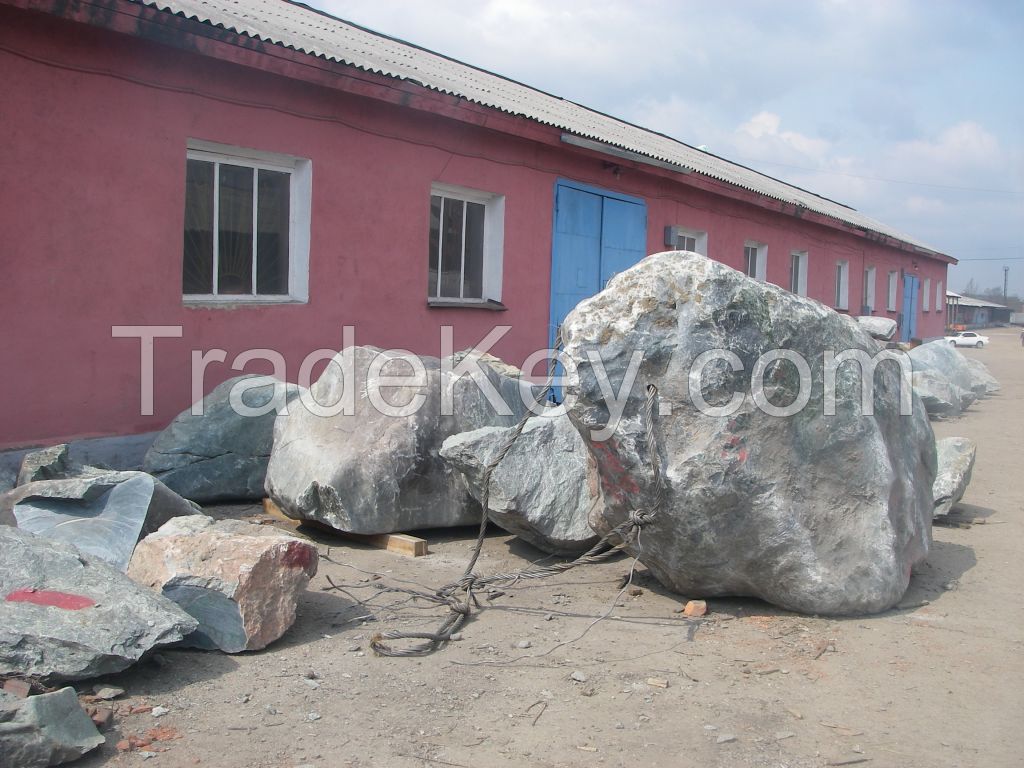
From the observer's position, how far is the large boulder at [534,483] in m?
4.53

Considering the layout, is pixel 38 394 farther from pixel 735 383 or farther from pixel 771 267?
pixel 771 267

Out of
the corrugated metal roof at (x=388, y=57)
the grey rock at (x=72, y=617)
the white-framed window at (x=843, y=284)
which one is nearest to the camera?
the grey rock at (x=72, y=617)

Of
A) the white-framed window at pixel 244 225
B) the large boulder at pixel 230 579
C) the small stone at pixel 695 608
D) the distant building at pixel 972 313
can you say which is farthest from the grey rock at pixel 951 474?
the distant building at pixel 972 313

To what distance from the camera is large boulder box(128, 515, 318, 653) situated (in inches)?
129

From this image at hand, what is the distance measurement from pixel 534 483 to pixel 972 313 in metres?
63.0

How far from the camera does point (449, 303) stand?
27.3ft

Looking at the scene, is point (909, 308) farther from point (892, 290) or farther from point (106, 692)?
point (106, 692)

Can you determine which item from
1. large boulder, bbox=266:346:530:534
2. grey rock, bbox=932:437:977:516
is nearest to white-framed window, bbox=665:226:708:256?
grey rock, bbox=932:437:977:516

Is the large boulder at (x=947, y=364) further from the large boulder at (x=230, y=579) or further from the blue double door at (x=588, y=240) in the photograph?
the large boulder at (x=230, y=579)

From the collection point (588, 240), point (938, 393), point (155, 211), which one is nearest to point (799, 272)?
point (938, 393)

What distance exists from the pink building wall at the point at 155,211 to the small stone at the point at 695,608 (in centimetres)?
390

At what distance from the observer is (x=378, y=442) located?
4.89 meters

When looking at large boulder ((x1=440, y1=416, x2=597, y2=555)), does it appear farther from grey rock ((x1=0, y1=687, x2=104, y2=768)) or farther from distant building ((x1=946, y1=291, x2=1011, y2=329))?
distant building ((x1=946, y1=291, x2=1011, y2=329))

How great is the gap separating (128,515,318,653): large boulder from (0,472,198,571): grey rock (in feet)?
1.21
